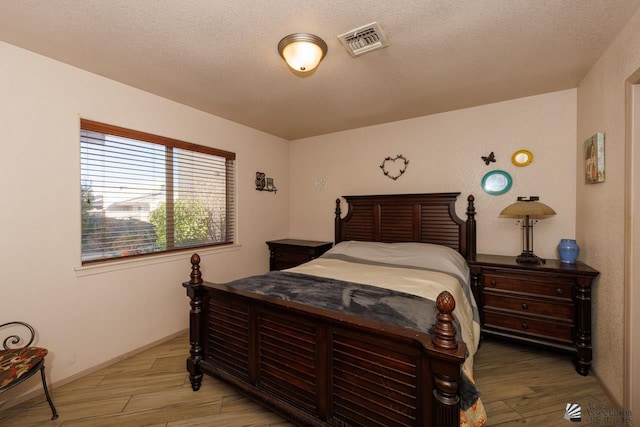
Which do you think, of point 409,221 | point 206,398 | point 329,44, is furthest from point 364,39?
point 206,398

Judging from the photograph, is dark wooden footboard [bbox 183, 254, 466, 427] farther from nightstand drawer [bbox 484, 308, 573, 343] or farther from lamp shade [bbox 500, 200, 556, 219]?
lamp shade [bbox 500, 200, 556, 219]

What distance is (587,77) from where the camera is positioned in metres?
2.28

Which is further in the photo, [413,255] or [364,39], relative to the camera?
[413,255]

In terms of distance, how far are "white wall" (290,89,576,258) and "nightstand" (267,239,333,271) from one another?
1.35ft

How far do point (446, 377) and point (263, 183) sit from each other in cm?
324

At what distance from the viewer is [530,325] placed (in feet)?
7.73

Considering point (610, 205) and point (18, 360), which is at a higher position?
point (610, 205)

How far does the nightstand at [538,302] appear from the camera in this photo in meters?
2.14

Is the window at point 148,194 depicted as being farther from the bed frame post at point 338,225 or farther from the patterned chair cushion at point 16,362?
the bed frame post at point 338,225

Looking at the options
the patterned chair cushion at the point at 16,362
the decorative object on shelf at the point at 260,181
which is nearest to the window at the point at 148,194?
the decorative object on shelf at the point at 260,181

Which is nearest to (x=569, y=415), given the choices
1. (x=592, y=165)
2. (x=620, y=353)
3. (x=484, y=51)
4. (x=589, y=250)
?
(x=620, y=353)

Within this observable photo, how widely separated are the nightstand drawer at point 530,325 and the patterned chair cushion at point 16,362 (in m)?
3.32

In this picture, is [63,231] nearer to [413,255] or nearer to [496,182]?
[413,255]

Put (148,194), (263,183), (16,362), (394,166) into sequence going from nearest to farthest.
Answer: (16,362), (148,194), (394,166), (263,183)
